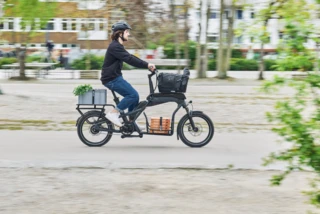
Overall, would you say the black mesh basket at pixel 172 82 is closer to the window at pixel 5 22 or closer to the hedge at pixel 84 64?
the window at pixel 5 22

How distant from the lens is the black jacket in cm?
1065

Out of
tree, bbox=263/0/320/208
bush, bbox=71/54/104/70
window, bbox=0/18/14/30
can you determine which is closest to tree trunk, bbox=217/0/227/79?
window, bbox=0/18/14/30

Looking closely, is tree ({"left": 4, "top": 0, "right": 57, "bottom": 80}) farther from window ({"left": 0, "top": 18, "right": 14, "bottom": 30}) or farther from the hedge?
the hedge

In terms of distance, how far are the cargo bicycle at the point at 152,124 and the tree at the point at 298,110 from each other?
16.6 feet

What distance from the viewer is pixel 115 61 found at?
10.8 meters

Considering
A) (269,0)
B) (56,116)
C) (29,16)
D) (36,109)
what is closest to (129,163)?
(269,0)

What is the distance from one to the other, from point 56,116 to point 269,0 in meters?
6.23

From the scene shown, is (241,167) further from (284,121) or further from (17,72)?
(17,72)

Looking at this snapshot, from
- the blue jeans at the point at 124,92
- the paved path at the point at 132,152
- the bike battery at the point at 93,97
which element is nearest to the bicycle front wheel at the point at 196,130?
the paved path at the point at 132,152

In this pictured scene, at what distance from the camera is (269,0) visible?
1209 centimetres

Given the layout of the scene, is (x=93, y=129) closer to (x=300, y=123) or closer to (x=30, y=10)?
(x=300, y=123)

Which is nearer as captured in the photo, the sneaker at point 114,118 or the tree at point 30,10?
the sneaker at point 114,118

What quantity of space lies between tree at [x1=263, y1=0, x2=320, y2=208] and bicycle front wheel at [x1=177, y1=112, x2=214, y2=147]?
5.20 metres

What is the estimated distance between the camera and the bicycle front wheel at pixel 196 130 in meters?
11.2
